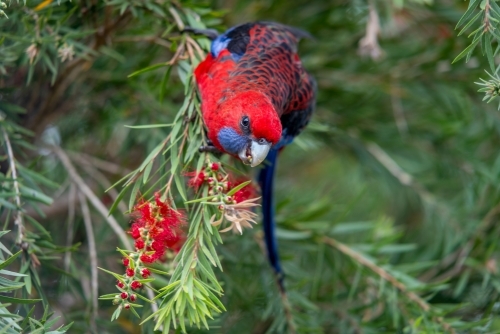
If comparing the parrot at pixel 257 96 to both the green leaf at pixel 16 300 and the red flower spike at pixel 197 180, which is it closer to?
the red flower spike at pixel 197 180

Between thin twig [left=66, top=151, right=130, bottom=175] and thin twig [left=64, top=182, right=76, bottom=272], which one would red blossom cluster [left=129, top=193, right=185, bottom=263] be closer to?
thin twig [left=64, top=182, right=76, bottom=272]

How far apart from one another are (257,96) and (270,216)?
1.57 feet

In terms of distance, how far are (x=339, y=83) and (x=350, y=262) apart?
0.78m

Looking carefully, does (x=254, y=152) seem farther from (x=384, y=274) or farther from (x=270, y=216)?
(x=384, y=274)

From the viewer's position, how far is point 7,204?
4.32 feet

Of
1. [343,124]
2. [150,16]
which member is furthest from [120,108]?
[343,124]

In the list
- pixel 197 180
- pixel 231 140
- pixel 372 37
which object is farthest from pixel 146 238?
pixel 372 37

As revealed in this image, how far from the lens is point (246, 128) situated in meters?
1.43

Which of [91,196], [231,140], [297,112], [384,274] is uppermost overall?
[231,140]

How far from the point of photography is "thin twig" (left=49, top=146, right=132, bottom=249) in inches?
61.6

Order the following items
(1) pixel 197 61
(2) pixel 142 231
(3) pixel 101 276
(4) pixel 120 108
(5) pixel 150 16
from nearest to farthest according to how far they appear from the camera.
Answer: (2) pixel 142 231 → (1) pixel 197 61 → (5) pixel 150 16 → (3) pixel 101 276 → (4) pixel 120 108

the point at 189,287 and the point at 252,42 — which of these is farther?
the point at 252,42

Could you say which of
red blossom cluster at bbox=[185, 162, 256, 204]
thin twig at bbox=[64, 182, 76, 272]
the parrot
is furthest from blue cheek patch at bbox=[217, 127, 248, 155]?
thin twig at bbox=[64, 182, 76, 272]

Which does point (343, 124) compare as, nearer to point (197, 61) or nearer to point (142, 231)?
point (197, 61)
